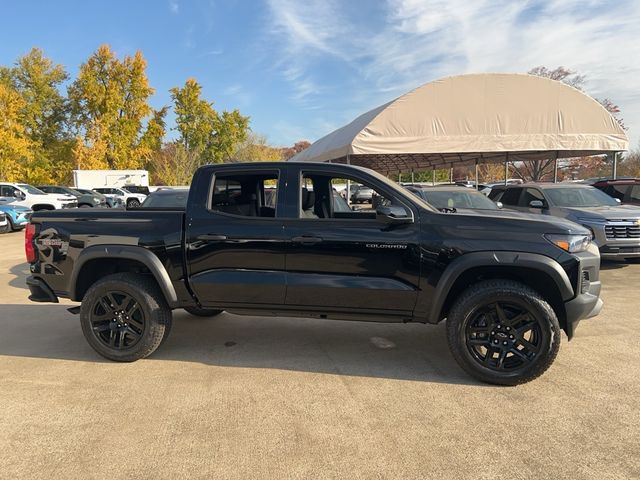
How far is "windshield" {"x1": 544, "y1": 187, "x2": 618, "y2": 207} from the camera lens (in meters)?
8.84

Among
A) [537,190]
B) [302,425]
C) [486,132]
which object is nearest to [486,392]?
[302,425]

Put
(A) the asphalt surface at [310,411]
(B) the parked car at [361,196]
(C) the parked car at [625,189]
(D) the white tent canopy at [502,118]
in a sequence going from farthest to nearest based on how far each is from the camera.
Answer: (B) the parked car at [361,196], (D) the white tent canopy at [502,118], (C) the parked car at [625,189], (A) the asphalt surface at [310,411]

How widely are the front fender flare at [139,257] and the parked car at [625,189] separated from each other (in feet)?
37.5

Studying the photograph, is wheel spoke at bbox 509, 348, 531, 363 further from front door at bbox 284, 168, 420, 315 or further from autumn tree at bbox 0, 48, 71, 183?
autumn tree at bbox 0, 48, 71, 183

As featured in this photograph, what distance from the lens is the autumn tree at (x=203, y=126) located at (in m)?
49.0

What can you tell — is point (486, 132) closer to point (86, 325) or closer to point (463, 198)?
point (463, 198)

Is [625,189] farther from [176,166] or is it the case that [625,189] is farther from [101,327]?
[176,166]

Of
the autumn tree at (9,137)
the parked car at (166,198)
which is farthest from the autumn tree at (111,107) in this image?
the parked car at (166,198)

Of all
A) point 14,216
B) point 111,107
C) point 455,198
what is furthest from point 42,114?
point 455,198

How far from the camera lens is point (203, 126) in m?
49.9

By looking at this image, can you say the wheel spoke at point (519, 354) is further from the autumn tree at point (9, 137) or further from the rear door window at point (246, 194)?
the autumn tree at point (9, 137)

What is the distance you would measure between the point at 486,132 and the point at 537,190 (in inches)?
161

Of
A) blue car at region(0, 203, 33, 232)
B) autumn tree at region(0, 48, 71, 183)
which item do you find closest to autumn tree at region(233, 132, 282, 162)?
autumn tree at region(0, 48, 71, 183)

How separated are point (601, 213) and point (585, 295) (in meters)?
5.45
